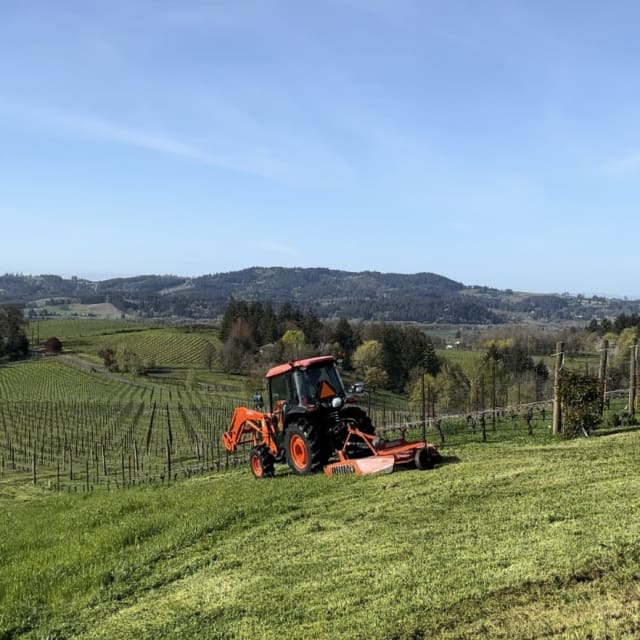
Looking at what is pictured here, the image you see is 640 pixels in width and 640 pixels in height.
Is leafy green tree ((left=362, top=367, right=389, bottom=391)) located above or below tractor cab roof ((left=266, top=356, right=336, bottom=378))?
below

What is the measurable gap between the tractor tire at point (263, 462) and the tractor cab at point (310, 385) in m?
1.11

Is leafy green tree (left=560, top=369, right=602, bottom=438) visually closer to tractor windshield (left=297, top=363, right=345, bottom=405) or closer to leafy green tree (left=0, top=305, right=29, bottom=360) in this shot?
tractor windshield (left=297, top=363, right=345, bottom=405)

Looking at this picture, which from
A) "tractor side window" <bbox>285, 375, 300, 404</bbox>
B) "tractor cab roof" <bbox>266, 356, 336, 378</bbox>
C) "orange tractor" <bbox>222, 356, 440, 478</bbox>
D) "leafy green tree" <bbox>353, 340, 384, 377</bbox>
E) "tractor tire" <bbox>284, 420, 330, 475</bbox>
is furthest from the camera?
"leafy green tree" <bbox>353, 340, 384, 377</bbox>

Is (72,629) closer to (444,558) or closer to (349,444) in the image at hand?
(444,558)

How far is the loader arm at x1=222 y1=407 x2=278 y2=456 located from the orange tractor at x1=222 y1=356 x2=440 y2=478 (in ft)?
0.09

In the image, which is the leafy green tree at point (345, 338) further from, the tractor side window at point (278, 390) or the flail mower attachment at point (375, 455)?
the flail mower attachment at point (375, 455)

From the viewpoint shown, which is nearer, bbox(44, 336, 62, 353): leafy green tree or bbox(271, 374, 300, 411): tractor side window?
bbox(271, 374, 300, 411): tractor side window

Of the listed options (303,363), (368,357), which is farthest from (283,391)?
(368,357)

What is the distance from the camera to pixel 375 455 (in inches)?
525

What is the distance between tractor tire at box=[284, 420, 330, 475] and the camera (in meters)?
14.0

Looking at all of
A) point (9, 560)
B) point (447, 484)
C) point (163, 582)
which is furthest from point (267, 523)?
point (9, 560)

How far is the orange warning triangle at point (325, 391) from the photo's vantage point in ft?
47.3

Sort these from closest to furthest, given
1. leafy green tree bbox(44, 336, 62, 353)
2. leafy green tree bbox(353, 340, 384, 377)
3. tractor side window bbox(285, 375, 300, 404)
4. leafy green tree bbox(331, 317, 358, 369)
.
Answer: tractor side window bbox(285, 375, 300, 404) → leafy green tree bbox(353, 340, 384, 377) → leafy green tree bbox(331, 317, 358, 369) → leafy green tree bbox(44, 336, 62, 353)

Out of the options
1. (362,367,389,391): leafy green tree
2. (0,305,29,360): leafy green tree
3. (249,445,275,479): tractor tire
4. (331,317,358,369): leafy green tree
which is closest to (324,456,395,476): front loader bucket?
(249,445,275,479): tractor tire
